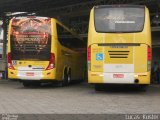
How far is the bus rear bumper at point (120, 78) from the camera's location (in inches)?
710

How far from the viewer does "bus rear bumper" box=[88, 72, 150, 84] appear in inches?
710

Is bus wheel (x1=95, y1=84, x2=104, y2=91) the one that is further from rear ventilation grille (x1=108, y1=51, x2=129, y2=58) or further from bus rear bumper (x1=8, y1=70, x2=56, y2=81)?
bus rear bumper (x1=8, y1=70, x2=56, y2=81)

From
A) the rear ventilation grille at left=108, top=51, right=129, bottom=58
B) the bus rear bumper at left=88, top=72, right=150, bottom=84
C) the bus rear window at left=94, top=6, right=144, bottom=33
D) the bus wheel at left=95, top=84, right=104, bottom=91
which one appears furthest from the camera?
the bus wheel at left=95, top=84, right=104, bottom=91

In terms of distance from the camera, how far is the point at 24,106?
1363cm

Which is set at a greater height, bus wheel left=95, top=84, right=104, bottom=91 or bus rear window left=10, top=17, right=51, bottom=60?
bus rear window left=10, top=17, right=51, bottom=60

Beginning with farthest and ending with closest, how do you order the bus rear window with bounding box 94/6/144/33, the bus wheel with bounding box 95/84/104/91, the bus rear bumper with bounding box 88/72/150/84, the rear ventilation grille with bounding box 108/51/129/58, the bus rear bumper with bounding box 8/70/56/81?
the bus rear bumper with bounding box 8/70/56/81, the bus wheel with bounding box 95/84/104/91, the bus rear window with bounding box 94/6/144/33, the rear ventilation grille with bounding box 108/51/129/58, the bus rear bumper with bounding box 88/72/150/84

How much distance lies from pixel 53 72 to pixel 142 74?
5.24 m

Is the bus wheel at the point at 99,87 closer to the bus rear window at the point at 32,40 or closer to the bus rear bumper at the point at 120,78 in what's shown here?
the bus rear bumper at the point at 120,78

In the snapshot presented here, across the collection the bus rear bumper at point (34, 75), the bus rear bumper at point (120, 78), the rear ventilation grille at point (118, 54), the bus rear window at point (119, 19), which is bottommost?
the bus rear bumper at point (34, 75)

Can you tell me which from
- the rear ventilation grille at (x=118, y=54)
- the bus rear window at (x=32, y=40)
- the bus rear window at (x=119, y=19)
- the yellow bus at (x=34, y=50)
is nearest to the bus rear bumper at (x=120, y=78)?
the rear ventilation grille at (x=118, y=54)

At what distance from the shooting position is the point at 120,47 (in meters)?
18.2

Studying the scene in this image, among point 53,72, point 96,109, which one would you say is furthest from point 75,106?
point 53,72

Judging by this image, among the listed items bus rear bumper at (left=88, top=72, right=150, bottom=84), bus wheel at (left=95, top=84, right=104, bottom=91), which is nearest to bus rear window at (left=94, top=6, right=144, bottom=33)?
bus rear bumper at (left=88, top=72, right=150, bottom=84)

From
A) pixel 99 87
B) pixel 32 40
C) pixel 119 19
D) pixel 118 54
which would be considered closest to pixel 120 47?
pixel 118 54
